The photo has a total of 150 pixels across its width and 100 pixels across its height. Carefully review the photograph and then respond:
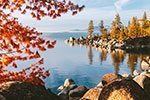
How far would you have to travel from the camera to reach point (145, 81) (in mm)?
8797

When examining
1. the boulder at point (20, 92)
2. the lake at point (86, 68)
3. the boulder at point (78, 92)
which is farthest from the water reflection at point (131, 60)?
the boulder at point (20, 92)

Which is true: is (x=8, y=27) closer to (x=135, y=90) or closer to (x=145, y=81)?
(x=135, y=90)

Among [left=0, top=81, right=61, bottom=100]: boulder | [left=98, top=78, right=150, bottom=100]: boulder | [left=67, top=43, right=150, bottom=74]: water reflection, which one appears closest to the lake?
[left=67, top=43, right=150, bottom=74]: water reflection

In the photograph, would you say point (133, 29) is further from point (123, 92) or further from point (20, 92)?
point (20, 92)

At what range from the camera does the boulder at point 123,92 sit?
5.11m

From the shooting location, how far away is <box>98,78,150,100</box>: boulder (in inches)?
201

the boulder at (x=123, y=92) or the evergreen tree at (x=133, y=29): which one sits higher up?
the evergreen tree at (x=133, y=29)

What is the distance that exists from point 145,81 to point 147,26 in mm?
80629

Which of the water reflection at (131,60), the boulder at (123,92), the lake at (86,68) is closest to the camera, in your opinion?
the boulder at (123,92)

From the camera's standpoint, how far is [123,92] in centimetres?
520

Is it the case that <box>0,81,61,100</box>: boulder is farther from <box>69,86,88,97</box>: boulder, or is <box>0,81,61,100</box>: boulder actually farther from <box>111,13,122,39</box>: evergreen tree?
<box>111,13,122,39</box>: evergreen tree

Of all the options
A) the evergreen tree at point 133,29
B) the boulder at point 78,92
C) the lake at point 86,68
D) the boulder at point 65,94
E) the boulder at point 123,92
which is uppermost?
the evergreen tree at point 133,29

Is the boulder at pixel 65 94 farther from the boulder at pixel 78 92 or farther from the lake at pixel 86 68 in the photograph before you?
the lake at pixel 86 68

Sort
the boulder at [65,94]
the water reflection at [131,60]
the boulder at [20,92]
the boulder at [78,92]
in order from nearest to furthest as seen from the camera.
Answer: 1. the boulder at [20,92]
2. the boulder at [65,94]
3. the boulder at [78,92]
4. the water reflection at [131,60]
